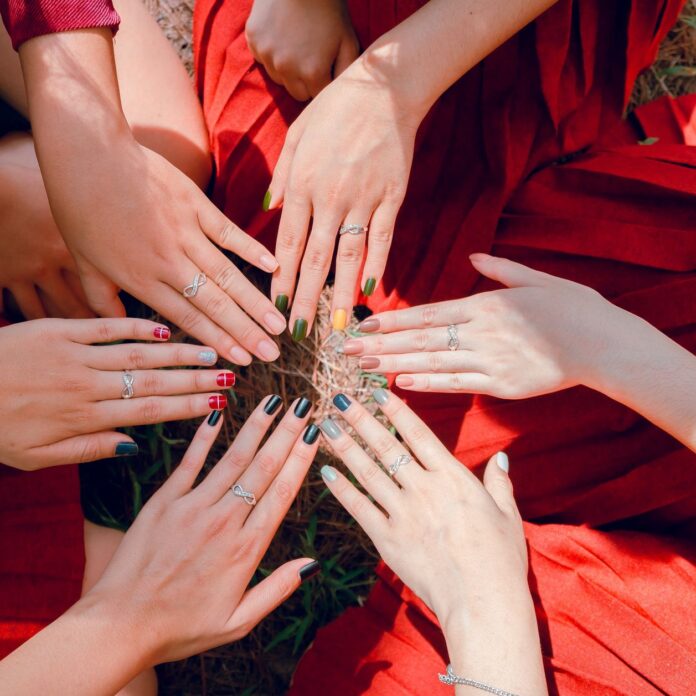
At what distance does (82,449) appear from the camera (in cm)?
155

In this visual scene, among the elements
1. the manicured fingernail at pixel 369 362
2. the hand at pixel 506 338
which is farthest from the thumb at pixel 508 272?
the manicured fingernail at pixel 369 362

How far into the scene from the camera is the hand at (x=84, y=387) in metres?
1.49

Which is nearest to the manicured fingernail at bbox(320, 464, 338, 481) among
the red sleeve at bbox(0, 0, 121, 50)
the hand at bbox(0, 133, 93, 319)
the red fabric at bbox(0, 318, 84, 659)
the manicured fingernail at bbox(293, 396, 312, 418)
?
the manicured fingernail at bbox(293, 396, 312, 418)

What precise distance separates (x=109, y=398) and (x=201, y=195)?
570 mm

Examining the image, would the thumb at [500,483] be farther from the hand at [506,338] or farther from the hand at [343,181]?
the hand at [343,181]

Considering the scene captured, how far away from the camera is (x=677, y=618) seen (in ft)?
4.77

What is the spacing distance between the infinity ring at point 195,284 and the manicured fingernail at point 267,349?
0.21m

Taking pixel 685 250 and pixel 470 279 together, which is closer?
pixel 685 250

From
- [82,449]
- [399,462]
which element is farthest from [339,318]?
[82,449]

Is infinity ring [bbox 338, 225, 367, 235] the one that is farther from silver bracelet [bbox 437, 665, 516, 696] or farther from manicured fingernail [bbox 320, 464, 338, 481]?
silver bracelet [bbox 437, 665, 516, 696]

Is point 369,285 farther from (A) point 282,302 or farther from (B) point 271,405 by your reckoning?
(B) point 271,405

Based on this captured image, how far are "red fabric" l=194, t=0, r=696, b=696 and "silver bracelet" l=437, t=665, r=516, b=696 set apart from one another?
14cm

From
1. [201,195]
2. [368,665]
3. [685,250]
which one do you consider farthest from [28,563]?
[685,250]

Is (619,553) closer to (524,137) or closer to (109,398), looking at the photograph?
(524,137)
